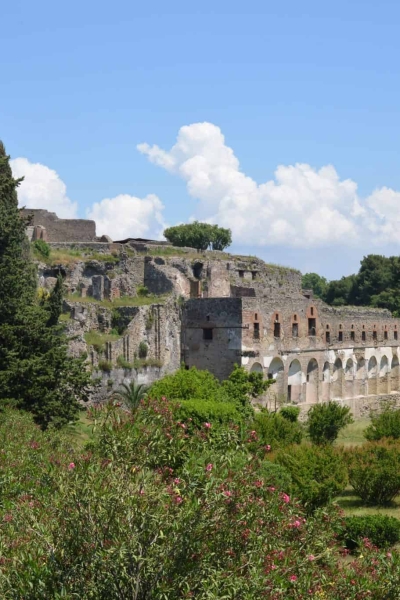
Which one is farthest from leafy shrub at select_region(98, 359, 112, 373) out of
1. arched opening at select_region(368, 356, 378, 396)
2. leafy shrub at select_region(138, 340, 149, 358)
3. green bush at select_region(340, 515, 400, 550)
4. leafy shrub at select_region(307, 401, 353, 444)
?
arched opening at select_region(368, 356, 378, 396)

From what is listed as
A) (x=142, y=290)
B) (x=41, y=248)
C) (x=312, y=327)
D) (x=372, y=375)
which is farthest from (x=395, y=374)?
(x=41, y=248)

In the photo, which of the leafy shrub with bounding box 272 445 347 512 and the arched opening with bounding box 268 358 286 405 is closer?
the leafy shrub with bounding box 272 445 347 512

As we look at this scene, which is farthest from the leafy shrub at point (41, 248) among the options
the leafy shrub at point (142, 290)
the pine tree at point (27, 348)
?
the pine tree at point (27, 348)

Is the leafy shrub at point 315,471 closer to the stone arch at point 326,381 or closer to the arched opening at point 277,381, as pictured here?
the arched opening at point 277,381

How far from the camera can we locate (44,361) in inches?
1062

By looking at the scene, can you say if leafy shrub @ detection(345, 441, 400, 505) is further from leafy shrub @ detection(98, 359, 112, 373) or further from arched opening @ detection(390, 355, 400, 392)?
arched opening @ detection(390, 355, 400, 392)

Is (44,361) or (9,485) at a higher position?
(44,361)

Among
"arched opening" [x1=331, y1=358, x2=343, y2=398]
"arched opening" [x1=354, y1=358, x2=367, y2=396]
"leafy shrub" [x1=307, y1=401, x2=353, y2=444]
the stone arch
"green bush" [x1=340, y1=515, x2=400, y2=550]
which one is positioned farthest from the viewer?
"arched opening" [x1=354, y1=358, x2=367, y2=396]

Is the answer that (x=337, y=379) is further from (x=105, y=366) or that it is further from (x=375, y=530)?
(x=375, y=530)

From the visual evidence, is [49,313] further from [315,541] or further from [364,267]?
[364,267]

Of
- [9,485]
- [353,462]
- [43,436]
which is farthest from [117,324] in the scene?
[9,485]

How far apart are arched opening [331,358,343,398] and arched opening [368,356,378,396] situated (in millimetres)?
4193

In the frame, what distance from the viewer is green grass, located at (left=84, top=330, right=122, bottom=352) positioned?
125 ft

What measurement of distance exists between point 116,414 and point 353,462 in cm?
1609
